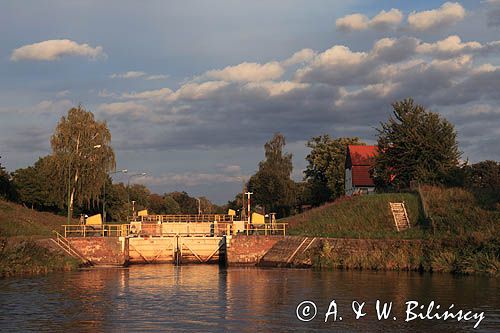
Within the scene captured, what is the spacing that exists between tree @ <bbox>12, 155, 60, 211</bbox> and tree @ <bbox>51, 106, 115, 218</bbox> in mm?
2092

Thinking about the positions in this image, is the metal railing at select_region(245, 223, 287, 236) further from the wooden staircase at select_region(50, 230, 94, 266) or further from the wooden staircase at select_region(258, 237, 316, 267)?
the wooden staircase at select_region(50, 230, 94, 266)

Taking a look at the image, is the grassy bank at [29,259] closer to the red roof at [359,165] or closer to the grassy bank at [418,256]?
the grassy bank at [418,256]

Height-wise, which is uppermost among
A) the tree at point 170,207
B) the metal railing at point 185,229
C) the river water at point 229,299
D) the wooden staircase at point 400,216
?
the tree at point 170,207

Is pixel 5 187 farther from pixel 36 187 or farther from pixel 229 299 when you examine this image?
pixel 229 299

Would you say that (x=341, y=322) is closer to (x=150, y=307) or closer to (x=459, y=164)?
(x=150, y=307)

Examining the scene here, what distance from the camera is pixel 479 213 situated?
46062mm

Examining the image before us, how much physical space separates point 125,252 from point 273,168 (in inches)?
2495

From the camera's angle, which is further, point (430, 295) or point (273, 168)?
point (273, 168)

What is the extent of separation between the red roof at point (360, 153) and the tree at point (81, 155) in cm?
3179

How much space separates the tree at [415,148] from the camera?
2365 inches

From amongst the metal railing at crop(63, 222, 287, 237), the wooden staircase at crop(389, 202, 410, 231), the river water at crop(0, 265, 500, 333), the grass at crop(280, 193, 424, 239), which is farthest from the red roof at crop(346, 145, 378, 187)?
the river water at crop(0, 265, 500, 333)

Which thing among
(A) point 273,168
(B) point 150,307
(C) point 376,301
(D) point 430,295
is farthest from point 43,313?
(A) point 273,168

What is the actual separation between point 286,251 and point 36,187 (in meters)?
49.8

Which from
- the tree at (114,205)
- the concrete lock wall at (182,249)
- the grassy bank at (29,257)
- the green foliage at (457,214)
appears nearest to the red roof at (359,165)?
the green foliage at (457,214)
